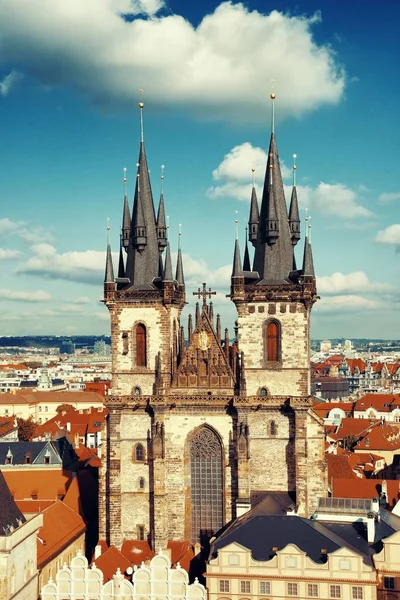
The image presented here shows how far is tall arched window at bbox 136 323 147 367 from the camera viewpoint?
6272 cm

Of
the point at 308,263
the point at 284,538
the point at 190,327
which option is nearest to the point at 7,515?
the point at 284,538

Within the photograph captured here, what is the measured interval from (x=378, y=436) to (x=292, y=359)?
5779 centimetres

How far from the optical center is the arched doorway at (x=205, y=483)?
6128 centimetres

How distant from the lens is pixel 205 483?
61.4 m

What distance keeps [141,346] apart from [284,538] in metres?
18.9

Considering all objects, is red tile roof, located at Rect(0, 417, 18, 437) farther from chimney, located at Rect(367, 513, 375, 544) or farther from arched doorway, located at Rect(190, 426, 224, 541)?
chimney, located at Rect(367, 513, 375, 544)

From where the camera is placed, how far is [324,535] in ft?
165

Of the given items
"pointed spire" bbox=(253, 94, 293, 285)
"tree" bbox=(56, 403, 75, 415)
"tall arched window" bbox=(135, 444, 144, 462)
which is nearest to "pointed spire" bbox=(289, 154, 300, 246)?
"pointed spire" bbox=(253, 94, 293, 285)

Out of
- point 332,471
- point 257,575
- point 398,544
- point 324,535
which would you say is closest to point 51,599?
point 257,575

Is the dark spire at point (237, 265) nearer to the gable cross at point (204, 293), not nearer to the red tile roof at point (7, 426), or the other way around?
the gable cross at point (204, 293)

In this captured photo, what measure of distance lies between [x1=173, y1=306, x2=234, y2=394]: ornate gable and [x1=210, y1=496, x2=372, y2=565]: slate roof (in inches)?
454

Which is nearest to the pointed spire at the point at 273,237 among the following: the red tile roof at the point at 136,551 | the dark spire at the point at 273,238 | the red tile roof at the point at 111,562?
the dark spire at the point at 273,238

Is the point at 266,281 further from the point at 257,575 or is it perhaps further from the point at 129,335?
the point at 257,575

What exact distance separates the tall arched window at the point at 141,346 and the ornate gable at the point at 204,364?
2738mm
